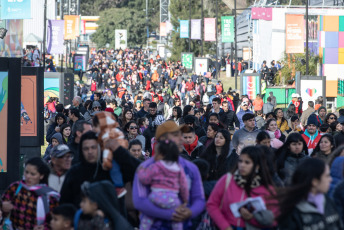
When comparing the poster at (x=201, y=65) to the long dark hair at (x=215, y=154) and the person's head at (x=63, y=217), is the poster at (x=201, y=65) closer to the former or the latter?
the long dark hair at (x=215, y=154)

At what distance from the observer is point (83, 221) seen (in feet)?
20.6

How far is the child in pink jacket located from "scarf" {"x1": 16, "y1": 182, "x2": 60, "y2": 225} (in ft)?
3.17

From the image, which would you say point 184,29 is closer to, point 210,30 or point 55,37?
point 210,30

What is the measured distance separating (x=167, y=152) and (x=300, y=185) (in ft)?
4.26

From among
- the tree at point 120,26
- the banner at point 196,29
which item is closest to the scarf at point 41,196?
the banner at point 196,29

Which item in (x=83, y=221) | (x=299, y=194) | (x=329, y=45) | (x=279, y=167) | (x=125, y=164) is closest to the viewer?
Result: (x=299, y=194)

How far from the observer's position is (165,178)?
6426 millimetres

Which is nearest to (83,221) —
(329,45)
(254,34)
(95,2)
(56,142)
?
(56,142)

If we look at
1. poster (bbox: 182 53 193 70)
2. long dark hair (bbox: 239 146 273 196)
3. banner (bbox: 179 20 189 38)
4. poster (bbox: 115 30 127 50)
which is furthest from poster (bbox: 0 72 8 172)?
poster (bbox: 115 30 127 50)

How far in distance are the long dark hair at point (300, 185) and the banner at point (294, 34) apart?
28852mm

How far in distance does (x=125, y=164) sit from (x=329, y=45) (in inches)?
1434

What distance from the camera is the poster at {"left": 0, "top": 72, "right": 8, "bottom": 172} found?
11875 millimetres

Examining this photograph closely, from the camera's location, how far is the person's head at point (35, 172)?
7.00 meters

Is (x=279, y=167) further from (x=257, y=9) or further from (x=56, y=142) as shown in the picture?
(x=257, y=9)
